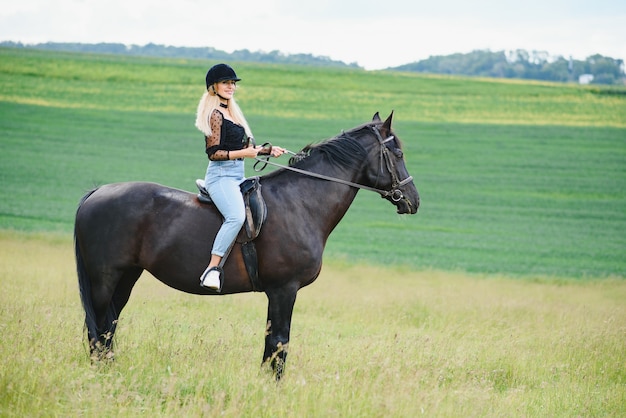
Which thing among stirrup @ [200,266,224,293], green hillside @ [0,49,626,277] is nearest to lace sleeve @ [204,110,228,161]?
stirrup @ [200,266,224,293]

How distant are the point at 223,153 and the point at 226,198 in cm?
39

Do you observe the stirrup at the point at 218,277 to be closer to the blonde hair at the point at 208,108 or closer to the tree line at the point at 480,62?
the blonde hair at the point at 208,108

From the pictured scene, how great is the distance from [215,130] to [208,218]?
789 millimetres

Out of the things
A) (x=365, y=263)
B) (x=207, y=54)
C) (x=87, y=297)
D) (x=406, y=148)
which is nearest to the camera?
(x=87, y=297)

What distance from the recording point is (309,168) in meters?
7.23

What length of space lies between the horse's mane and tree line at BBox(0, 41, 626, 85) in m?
109

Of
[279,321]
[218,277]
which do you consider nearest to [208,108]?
[218,277]

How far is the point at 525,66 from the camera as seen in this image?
12594 centimetres

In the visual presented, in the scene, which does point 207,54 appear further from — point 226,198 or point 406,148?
point 226,198

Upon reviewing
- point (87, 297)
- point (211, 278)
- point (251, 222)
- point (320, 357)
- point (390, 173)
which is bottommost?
point (320, 357)

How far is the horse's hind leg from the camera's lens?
22.4 feet

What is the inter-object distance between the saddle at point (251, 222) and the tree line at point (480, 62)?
4308 inches

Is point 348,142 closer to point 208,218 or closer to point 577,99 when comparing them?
point 208,218

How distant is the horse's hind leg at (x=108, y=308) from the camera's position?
22.4ft
